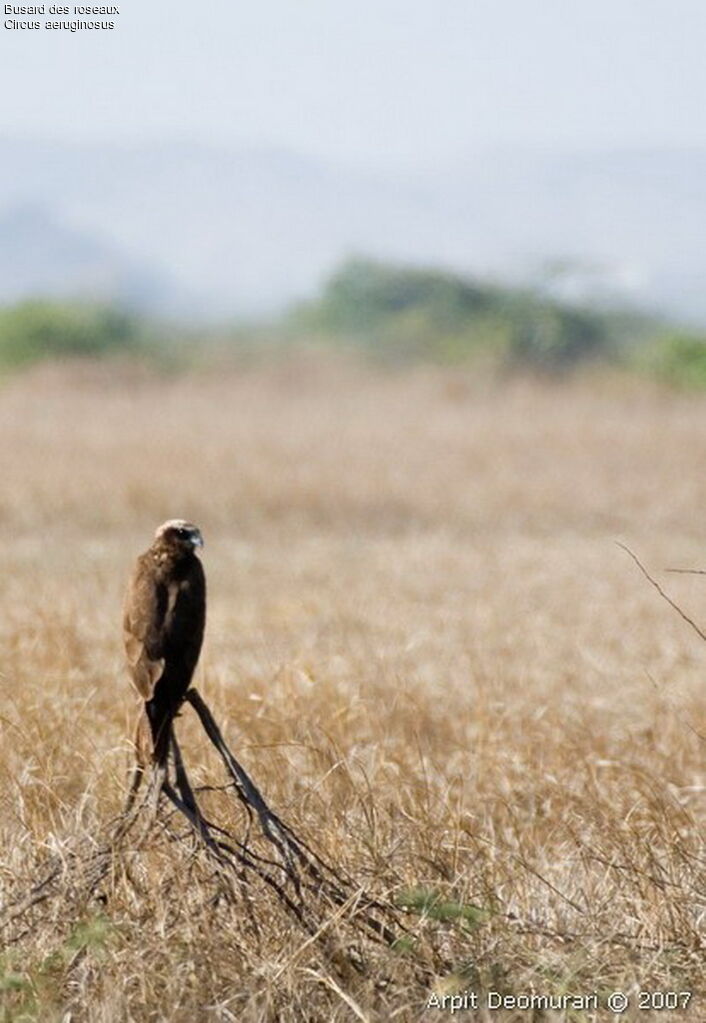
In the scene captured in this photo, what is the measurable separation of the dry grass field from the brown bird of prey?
328mm

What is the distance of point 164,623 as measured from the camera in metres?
2.72

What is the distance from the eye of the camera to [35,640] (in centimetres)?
548

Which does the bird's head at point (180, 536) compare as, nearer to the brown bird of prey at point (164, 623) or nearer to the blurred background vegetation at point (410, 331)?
the brown bird of prey at point (164, 623)

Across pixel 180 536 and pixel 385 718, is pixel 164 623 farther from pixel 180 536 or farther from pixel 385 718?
pixel 385 718

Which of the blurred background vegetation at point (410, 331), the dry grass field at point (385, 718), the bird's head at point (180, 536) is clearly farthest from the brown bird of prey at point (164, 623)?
the blurred background vegetation at point (410, 331)

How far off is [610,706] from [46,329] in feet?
44.4

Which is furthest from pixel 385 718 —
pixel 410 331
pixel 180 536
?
pixel 410 331

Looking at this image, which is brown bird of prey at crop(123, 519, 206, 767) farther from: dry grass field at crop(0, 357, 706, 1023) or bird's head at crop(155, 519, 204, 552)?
dry grass field at crop(0, 357, 706, 1023)

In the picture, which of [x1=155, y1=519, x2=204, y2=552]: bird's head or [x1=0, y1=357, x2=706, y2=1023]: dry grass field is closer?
[x1=155, y1=519, x2=204, y2=552]: bird's head

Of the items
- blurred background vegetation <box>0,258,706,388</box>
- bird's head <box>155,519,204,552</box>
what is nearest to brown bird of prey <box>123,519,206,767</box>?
bird's head <box>155,519,204,552</box>

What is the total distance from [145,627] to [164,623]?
1.2 inches

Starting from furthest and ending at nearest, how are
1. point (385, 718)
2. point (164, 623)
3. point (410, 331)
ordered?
point (410, 331) → point (385, 718) → point (164, 623)

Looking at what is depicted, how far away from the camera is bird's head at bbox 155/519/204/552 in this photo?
275cm

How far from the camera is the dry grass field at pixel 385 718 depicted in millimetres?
2965
